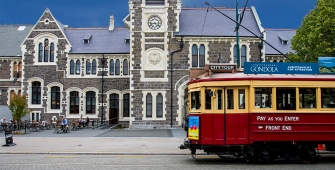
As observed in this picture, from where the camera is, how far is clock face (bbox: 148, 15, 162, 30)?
38375mm

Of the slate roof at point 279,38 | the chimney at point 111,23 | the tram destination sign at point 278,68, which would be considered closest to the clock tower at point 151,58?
the chimney at point 111,23

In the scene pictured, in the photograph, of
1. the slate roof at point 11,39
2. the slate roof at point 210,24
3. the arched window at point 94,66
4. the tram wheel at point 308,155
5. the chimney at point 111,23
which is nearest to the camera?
the tram wheel at point 308,155

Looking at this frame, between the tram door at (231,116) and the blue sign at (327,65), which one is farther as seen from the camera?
the blue sign at (327,65)

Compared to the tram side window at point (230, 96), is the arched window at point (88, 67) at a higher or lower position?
higher

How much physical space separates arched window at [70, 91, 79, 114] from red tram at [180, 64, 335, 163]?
99.4ft

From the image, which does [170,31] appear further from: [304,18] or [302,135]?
[302,135]

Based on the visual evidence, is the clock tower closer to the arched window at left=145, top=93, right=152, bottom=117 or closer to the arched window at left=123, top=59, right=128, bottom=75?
the arched window at left=145, top=93, right=152, bottom=117

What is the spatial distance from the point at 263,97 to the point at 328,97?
2543 mm

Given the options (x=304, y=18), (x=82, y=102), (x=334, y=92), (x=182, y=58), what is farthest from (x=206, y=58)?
(x=334, y=92)

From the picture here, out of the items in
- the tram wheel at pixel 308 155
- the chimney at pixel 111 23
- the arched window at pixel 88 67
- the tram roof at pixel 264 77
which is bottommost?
the tram wheel at pixel 308 155

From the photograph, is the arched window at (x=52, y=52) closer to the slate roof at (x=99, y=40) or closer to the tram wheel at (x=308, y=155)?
the slate roof at (x=99, y=40)

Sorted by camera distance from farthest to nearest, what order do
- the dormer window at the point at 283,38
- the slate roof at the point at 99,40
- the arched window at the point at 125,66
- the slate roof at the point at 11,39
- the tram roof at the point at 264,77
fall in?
the slate roof at the point at 11,39 → the dormer window at the point at 283,38 → the slate roof at the point at 99,40 → the arched window at the point at 125,66 → the tram roof at the point at 264,77

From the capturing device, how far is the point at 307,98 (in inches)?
607

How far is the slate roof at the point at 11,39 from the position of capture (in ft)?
154
